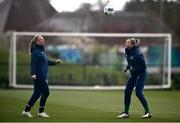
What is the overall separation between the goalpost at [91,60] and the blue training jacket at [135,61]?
13324mm

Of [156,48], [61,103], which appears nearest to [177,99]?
[61,103]

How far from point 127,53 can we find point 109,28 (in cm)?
2062

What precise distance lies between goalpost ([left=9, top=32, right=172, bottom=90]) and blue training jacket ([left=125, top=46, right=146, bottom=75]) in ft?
43.7

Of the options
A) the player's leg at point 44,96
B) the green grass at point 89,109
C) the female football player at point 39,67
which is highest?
the female football player at point 39,67

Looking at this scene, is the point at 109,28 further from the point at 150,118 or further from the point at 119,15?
the point at 150,118

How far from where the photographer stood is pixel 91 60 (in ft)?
118

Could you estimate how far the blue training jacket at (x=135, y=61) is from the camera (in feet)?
53.3

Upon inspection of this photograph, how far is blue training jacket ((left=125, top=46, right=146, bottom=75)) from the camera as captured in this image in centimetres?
1623

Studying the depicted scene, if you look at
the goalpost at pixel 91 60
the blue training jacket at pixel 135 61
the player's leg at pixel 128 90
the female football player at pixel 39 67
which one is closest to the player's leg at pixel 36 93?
the female football player at pixel 39 67

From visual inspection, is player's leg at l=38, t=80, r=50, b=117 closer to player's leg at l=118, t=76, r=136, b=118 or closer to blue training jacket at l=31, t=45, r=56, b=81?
blue training jacket at l=31, t=45, r=56, b=81

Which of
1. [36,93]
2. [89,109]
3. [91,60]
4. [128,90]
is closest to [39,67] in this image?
[36,93]

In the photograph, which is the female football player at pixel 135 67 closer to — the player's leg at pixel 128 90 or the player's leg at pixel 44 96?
the player's leg at pixel 128 90

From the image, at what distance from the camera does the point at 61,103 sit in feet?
70.1

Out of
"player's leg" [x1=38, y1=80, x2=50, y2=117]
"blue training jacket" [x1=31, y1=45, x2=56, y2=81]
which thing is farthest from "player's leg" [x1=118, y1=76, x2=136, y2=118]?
"blue training jacket" [x1=31, y1=45, x2=56, y2=81]
